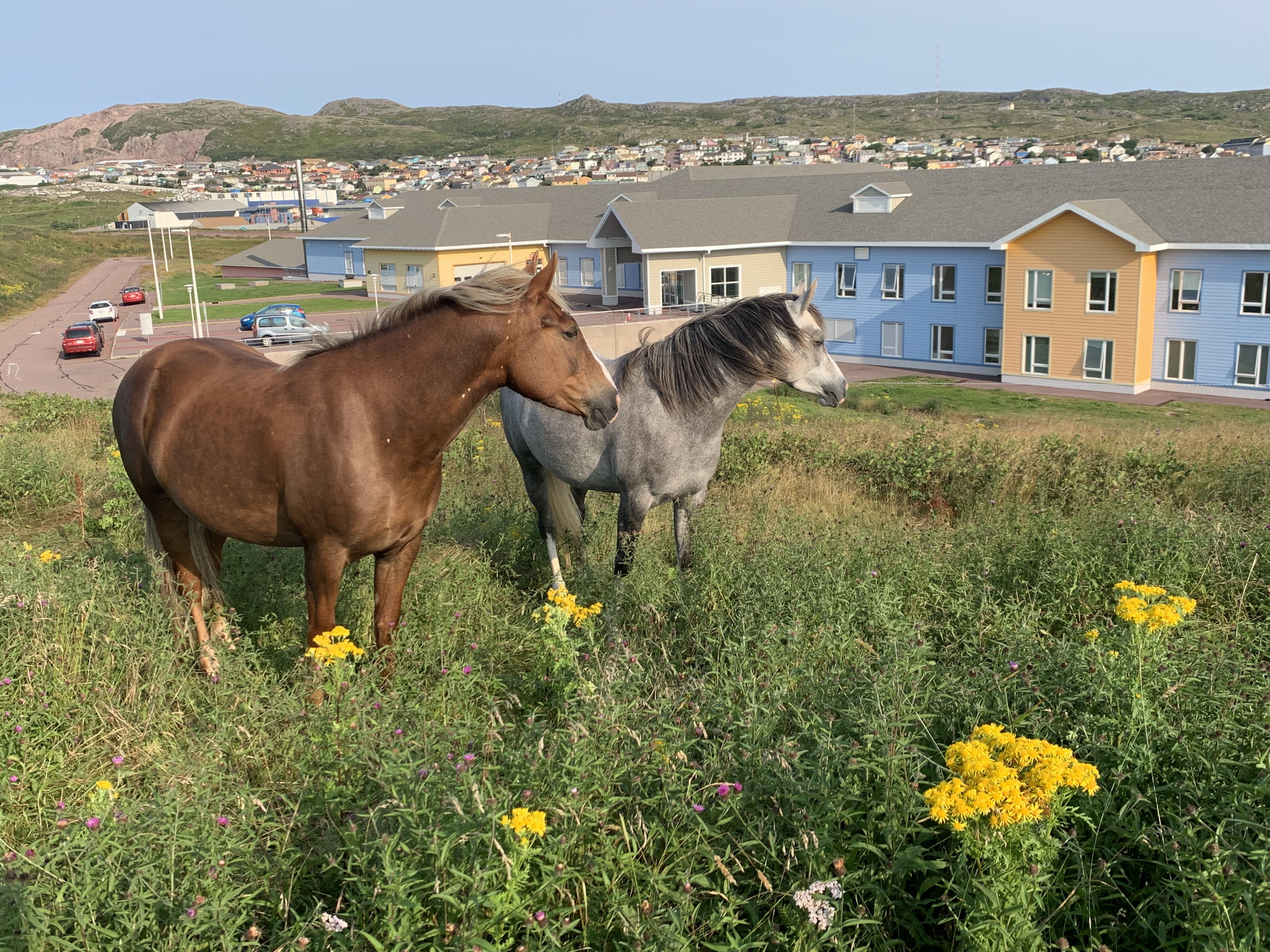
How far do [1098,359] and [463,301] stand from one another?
3879 centimetres

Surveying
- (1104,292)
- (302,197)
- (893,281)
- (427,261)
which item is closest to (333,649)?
(1104,292)

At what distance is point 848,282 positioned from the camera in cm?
4806

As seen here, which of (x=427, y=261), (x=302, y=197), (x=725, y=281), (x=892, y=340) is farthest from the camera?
(x=302, y=197)

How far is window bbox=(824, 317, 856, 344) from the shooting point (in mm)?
47625

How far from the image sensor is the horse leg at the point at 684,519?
682cm

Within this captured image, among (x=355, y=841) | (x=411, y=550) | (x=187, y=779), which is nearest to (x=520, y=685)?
(x=411, y=550)

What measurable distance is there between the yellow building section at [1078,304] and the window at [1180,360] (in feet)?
2.26

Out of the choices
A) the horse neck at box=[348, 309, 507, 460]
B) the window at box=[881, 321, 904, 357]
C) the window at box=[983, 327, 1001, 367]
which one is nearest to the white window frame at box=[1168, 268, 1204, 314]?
the window at box=[983, 327, 1001, 367]

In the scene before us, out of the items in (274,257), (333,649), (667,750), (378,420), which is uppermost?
(378,420)

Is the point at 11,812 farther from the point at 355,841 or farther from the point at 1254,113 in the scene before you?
the point at 1254,113

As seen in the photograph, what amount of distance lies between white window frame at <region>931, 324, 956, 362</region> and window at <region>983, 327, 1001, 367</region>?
1490mm

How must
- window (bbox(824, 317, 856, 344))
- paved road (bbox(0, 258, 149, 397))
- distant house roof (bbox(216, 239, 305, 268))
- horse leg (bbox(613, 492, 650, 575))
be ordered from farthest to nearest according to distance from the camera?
distant house roof (bbox(216, 239, 305, 268))
window (bbox(824, 317, 856, 344))
paved road (bbox(0, 258, 149, 397))
horse leg (bbox(613, 492, 650, 575))

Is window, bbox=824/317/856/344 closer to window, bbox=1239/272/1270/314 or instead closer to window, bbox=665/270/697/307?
window, bbox=665/270/697/307

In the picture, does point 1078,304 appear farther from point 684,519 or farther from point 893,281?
point 684,519
